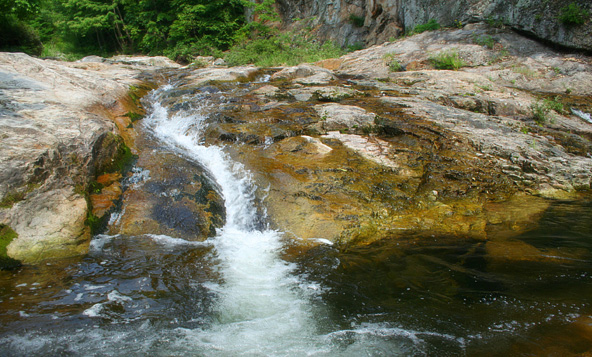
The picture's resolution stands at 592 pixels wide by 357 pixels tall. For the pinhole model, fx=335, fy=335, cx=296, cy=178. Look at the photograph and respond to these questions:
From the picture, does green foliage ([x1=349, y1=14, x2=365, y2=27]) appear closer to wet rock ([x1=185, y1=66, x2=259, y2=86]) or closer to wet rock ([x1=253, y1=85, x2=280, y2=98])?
wet rock ([x1=185, y1=66, x2=259, y2=86])

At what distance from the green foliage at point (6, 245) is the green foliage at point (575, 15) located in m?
15.3

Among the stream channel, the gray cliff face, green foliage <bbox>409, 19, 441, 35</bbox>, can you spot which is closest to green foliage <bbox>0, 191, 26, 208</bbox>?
the stream channel

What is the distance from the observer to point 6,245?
12.6ft

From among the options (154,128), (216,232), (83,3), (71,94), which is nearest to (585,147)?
(216,232)

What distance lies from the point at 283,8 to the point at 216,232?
22256mm

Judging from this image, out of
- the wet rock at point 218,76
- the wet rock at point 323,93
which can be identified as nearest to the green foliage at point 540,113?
the wet rock at point 323,93

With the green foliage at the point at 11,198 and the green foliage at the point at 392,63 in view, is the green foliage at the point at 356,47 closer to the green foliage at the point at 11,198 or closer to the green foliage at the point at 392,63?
the green foliage at the point at 392,63

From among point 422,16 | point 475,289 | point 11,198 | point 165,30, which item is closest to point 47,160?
point 11,198

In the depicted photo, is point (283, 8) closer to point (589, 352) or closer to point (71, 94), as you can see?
point (71, 94)

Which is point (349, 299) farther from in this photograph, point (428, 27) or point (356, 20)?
point (356, 20)

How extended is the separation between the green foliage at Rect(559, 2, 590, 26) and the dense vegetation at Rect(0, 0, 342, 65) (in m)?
9.72

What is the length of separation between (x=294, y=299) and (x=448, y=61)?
11966 millimetres

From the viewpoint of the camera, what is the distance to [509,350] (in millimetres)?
2654

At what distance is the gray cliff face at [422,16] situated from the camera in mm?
11391
